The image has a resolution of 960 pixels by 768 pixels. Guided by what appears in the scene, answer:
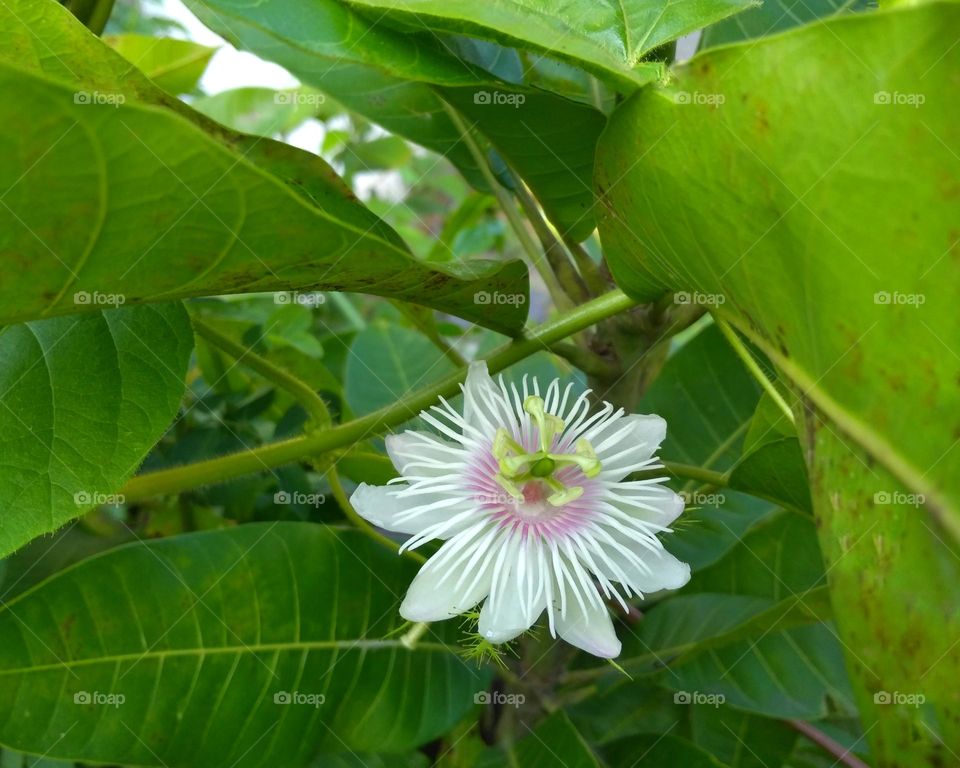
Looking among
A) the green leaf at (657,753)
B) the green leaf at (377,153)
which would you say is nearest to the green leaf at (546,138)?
the green leaf at (657,753)

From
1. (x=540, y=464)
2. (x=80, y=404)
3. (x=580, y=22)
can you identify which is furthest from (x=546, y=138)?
(x=80, y=404)

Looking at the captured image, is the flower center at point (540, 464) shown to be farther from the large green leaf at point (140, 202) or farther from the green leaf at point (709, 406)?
the green leaf at point (709, 406)

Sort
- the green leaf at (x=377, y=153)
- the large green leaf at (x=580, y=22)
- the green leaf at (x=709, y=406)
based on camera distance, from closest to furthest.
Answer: the large green leaf at (x=580, y=22), the green leaf at (x=709, y=406), the green leaf at (x=377, y=153)

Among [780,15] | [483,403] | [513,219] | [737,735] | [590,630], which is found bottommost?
[737,735]

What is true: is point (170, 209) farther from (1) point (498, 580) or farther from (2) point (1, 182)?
(1) point (498, 580)

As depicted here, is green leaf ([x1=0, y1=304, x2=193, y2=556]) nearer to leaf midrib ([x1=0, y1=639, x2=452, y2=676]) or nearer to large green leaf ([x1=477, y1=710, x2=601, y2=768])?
leaf midrib ([x1=0, y1=639, x2=452, y2=676])

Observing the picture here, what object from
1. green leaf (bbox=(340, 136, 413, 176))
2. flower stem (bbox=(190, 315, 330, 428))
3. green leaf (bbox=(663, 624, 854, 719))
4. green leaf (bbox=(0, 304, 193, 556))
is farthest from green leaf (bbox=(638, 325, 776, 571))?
green leaf (bbox=(340, 136, 413, 176))

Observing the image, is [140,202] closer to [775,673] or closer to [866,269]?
[866,269]
